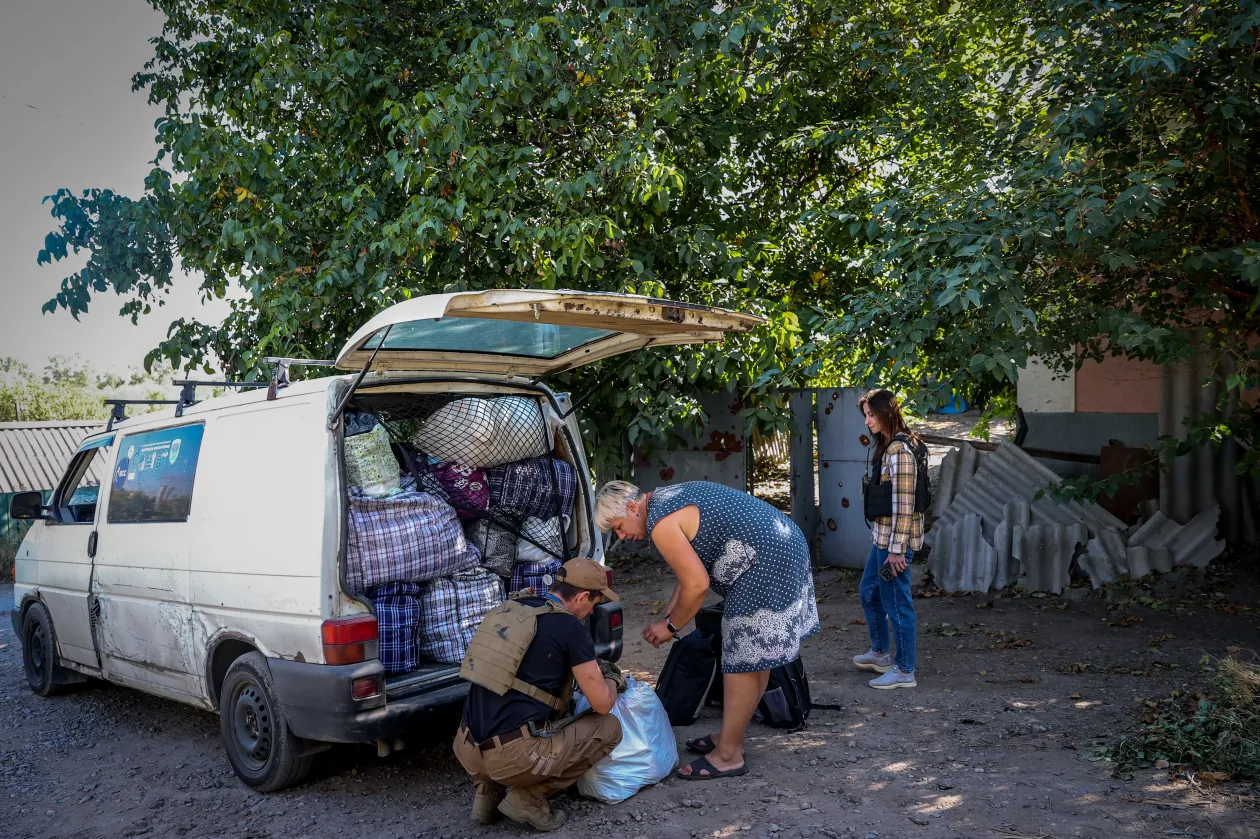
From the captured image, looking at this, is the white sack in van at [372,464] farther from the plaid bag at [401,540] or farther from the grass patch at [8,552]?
the grass patch at [8,552]

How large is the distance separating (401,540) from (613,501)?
102 cm

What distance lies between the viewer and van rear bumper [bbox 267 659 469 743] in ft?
12.6

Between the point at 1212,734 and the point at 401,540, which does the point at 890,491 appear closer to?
the point at 1212,734

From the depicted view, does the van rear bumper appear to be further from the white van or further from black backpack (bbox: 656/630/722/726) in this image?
black backpack (bbox: 656/630/722/726)

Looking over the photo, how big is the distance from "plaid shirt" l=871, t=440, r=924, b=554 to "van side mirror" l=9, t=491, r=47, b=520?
5481 mm

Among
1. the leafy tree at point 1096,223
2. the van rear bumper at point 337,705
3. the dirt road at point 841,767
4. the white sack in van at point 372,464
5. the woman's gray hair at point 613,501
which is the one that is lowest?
the dirt road at point 841,767

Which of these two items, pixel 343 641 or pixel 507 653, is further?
pixel 343 641

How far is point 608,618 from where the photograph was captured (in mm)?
4848

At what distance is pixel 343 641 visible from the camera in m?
3.89

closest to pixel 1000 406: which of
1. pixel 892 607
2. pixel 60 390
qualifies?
pixel 892 607

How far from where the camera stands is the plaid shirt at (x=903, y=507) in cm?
526

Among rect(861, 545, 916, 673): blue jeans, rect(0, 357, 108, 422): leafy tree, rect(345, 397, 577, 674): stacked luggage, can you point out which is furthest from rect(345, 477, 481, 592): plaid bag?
rect(0, 357, 108, 422): leafy tree

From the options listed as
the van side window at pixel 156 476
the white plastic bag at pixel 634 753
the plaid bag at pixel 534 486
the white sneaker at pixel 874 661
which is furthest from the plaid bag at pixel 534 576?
the white sneaker at pixel 874 661

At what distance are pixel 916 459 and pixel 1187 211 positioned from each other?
2639 millimetres
